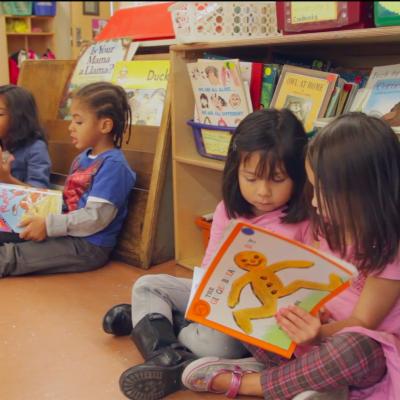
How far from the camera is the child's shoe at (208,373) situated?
97 centimetres

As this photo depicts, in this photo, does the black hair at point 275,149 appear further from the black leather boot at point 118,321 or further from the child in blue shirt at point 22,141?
the child in blue shirt at point 22,141

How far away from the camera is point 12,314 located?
1.31 m

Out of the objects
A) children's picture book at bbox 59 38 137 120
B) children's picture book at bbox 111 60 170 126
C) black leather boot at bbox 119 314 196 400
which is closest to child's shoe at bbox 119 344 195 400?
black leather boot at bbox 119 314 196 400

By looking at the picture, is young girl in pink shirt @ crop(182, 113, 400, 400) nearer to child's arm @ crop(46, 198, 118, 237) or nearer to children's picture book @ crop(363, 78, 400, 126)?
children's picture book @ crop(363, 78, 400, 126)

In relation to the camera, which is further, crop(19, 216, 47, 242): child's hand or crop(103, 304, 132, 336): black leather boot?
crop(19, 216, 47, 242): child's hand

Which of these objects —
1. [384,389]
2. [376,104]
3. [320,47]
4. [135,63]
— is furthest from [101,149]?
[384,389]

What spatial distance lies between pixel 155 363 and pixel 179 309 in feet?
0.84

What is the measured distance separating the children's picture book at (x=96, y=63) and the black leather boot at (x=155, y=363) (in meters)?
1.16

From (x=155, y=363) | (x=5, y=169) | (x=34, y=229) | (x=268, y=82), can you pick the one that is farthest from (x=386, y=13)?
(x=5, y=169)

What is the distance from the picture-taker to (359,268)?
888 millimetres

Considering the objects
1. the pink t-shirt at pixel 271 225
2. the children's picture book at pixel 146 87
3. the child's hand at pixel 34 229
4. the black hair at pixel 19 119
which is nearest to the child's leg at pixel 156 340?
the pink t-shirt at pixel 271 225

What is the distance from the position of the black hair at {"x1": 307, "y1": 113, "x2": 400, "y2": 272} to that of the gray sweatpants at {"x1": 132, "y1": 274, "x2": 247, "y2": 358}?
1.13ft

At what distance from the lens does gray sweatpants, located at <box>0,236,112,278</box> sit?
5.07 ft

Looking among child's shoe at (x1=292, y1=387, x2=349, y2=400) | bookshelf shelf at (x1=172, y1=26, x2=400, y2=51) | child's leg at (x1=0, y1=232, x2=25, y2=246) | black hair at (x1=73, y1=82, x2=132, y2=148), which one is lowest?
child's leg at (x1=0, y1=232, x2=25, y2=246)
